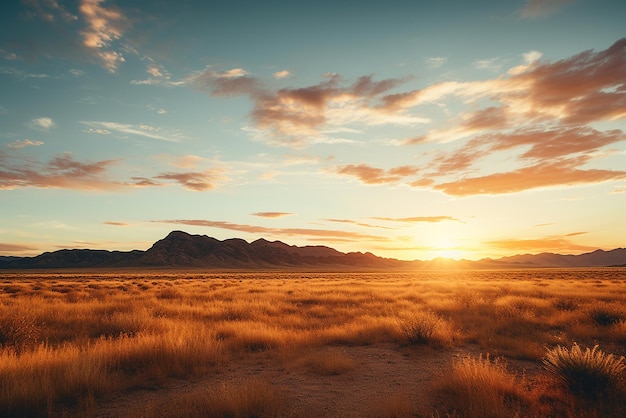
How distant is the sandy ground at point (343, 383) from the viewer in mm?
6117

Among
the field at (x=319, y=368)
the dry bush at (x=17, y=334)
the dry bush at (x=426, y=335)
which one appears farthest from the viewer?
the dry bush at (x=426, y=335)

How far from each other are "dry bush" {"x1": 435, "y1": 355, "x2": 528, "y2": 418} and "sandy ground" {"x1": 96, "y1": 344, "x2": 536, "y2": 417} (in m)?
0.32

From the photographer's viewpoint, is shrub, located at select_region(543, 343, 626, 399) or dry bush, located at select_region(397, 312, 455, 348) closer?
shrub, located at select_region(543, 343, 626, 399)

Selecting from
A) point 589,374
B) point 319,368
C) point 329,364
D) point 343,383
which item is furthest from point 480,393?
Result: point 319,368

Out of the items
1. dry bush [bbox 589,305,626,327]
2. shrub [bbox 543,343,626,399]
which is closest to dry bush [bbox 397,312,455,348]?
shrub [bbox 543,343,626,399]

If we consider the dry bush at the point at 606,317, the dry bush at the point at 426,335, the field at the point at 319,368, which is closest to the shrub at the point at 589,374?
the field at the point at 319,368

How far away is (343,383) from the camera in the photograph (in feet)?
24.8

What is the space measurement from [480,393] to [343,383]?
2.63 metres

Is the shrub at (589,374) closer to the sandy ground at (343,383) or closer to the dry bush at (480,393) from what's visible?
the dry bush at (480,393)

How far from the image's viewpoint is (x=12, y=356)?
7652mm

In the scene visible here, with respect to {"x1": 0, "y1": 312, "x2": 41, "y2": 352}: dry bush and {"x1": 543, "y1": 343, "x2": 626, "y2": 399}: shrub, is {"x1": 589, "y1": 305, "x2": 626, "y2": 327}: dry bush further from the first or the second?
{"x1": 0, "y1": 312, "x2": 41, "y2": 352}: dry bush

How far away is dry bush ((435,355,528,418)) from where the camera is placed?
18.3ft

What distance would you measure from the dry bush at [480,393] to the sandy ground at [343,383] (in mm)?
322

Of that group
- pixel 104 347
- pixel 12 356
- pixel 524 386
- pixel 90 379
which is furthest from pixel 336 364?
pixel 12 356
